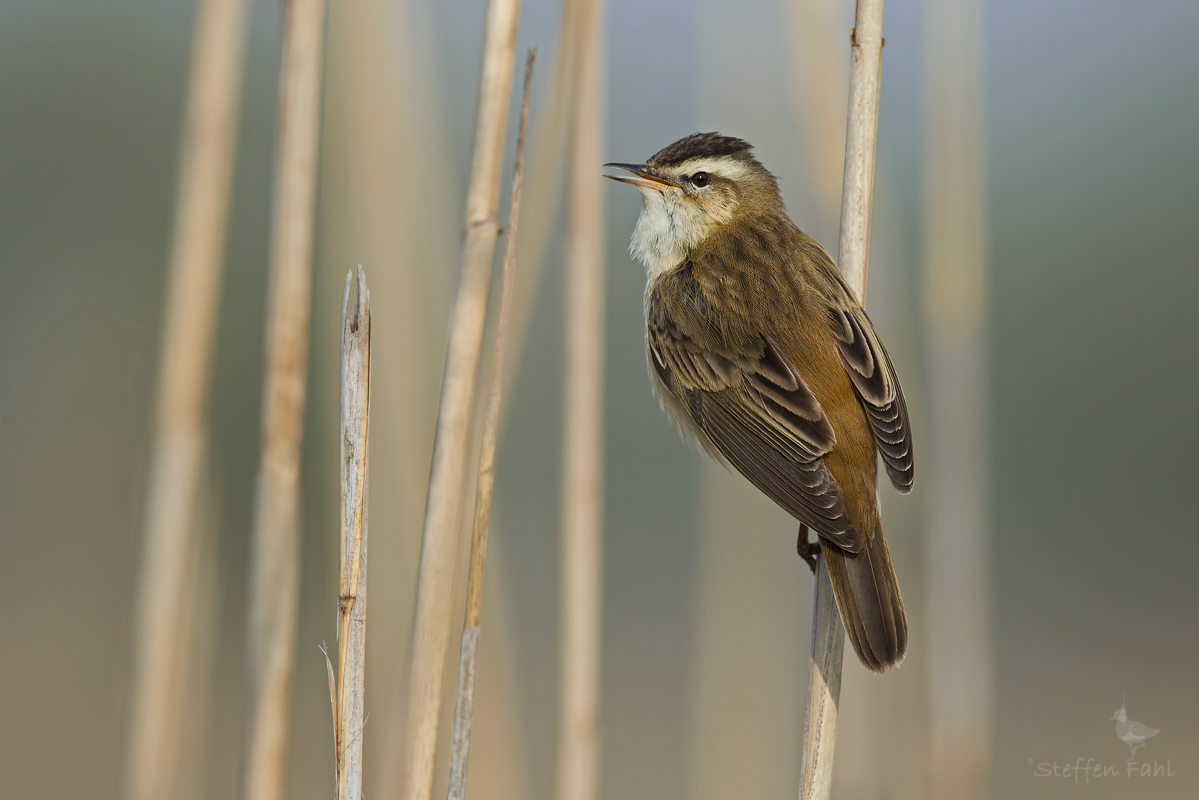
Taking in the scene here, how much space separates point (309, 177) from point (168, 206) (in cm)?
445

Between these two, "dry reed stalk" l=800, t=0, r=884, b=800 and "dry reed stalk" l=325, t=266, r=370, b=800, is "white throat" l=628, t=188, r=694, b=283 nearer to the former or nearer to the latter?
"dry reed stalk" l=800, t=0, r=884, b=800

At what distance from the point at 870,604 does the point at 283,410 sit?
1394 millimetres

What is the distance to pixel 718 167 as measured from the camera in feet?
10.2

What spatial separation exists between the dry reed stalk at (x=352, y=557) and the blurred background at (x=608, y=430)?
233mm

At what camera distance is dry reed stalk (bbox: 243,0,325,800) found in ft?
5.93

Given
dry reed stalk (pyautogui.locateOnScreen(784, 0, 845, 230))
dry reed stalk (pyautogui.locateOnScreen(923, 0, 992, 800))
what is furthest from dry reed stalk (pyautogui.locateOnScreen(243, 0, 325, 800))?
dry reed stalk (pyautogui.locateOnScreen(923, 0, 992, 800))

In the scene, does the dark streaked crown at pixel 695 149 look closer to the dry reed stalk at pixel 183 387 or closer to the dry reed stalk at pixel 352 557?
the dry reed stalk at pixel 183 387

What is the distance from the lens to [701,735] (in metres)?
3.41

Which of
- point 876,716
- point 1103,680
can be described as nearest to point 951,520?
point 876,716

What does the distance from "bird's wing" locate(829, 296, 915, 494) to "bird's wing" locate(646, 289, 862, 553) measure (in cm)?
15

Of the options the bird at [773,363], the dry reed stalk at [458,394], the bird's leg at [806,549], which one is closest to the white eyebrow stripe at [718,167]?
the bird at [773,363]
